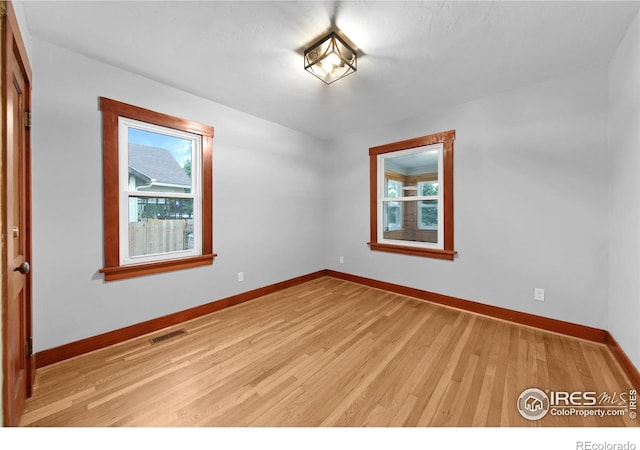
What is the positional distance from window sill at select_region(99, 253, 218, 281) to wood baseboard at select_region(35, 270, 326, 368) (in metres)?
0.48

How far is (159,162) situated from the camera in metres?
2.60

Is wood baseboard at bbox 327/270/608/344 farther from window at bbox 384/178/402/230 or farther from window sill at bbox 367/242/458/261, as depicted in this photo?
window at bbox 384/178/402/230

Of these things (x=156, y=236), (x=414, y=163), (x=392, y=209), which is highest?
(x=414, y=163)

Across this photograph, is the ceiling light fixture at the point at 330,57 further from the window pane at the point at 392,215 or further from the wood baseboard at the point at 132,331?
the wood baseboard at the point at 132,331

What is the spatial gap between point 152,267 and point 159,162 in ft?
3.66

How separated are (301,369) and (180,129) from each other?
2672 mm

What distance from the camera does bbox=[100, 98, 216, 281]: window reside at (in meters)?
2.19

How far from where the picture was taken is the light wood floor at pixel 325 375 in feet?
4.64

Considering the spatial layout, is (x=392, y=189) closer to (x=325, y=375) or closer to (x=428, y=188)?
(x=428, y=188)

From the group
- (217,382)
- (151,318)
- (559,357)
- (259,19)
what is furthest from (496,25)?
(151,318)

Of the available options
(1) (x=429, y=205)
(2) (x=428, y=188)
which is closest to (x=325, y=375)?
(1) (x=429, y=205)

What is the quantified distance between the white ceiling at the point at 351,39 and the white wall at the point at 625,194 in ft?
0.80

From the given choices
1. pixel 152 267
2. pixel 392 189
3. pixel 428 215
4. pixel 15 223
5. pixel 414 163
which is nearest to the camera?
pixel 15 223
